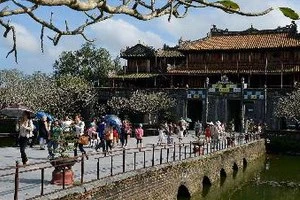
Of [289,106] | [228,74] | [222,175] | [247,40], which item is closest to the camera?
[222,175]

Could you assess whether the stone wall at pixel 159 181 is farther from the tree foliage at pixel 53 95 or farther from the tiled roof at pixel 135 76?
the tiled roof at pixel 135 76

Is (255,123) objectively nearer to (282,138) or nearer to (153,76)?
(282,138)

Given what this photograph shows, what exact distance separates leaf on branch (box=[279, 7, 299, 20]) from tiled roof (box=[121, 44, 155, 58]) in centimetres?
6375

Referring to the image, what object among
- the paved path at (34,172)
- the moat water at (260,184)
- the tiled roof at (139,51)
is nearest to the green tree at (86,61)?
the tiled roof at (139,51)

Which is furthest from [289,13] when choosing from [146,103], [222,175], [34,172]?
[146,103]

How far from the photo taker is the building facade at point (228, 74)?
55.1 meters

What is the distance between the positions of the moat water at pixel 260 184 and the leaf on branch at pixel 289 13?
67.6 feet

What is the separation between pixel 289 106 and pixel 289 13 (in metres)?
48.5

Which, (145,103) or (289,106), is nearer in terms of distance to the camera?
(289,106)

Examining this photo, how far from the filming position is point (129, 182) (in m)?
16.8

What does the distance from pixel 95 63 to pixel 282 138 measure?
136ft

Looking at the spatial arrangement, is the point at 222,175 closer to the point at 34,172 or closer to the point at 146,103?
the point at 34,172

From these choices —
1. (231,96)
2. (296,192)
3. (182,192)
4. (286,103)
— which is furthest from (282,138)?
(182,192)

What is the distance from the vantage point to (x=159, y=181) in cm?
1958
